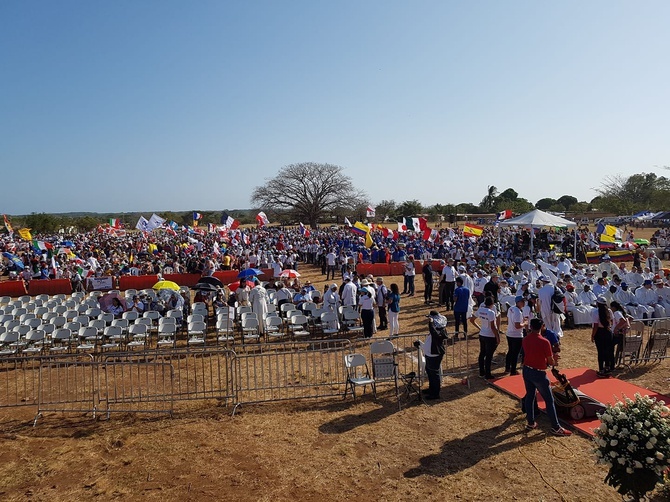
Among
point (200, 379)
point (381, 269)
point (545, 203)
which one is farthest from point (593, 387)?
point (545, 203)

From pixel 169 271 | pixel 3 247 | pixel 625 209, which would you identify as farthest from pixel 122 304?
pixel 625 209

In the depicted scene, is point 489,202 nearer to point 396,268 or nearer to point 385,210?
point 385,210

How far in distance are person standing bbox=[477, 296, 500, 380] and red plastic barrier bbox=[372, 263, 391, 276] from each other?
15.8 meters

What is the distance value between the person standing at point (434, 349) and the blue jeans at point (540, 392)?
5.19 feet

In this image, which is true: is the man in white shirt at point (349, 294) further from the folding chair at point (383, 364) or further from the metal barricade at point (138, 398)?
the metal barricade at point (138, 398)

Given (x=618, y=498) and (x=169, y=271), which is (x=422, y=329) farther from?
(x=169, y=271)

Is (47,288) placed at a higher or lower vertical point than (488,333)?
lower

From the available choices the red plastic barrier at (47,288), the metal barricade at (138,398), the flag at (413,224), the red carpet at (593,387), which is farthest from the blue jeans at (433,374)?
the red plastic barrier at (47,288)

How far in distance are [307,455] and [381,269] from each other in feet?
63.1

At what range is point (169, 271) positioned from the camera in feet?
80.4

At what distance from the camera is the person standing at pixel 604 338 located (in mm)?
9602

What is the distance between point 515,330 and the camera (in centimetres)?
951

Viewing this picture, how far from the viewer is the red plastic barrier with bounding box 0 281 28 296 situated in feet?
71.9

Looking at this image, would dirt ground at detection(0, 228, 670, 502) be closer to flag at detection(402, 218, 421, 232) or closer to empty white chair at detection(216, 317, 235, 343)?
empty white chair at detection(216, 317, 235, 343)
